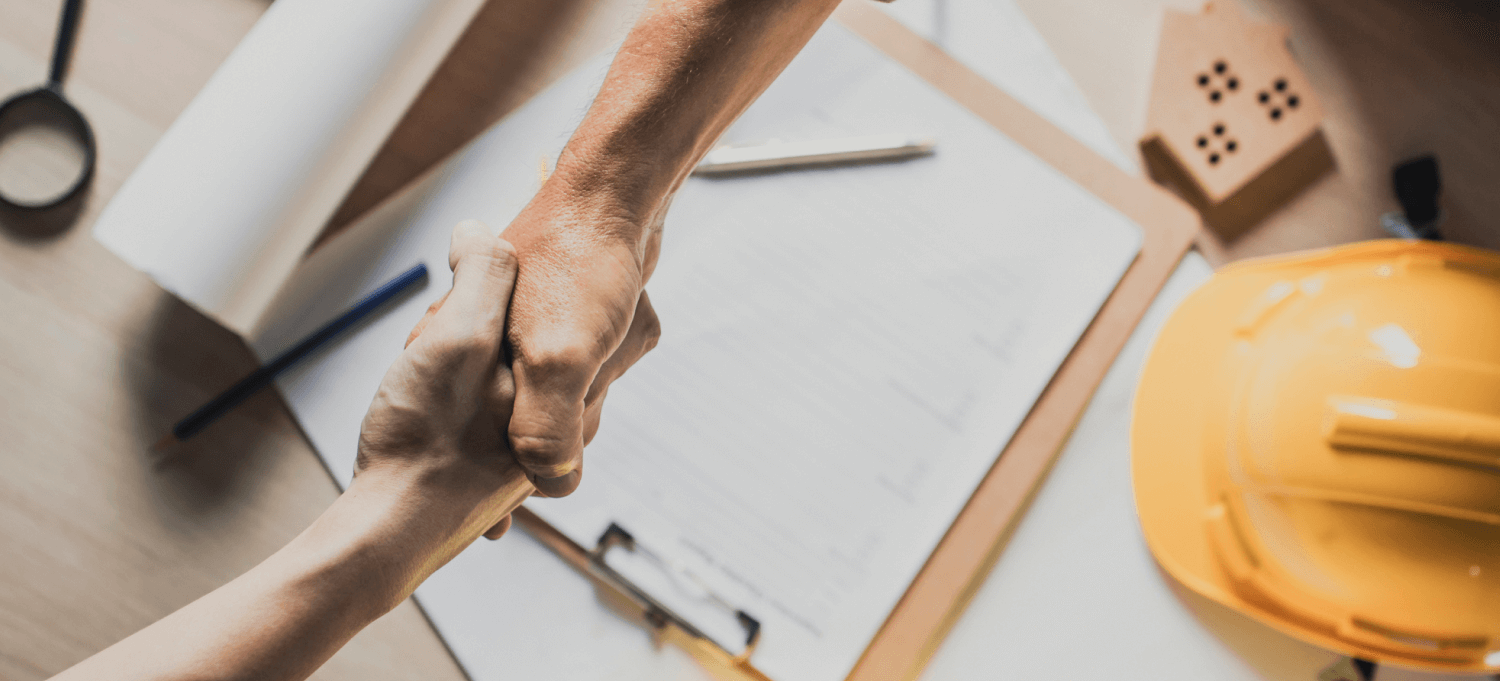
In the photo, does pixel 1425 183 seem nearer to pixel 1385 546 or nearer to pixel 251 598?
pixel 1385 546

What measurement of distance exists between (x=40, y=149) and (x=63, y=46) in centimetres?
8

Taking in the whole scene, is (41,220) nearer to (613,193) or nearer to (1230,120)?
(613,193)

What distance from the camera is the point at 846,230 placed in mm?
570

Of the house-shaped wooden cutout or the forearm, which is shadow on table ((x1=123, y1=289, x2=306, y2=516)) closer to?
the forearm

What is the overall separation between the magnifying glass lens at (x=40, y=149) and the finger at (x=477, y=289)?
42cm

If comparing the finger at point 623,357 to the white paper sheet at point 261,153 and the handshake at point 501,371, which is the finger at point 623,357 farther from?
the white paper sheet at point 261,153

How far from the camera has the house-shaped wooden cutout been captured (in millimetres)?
576

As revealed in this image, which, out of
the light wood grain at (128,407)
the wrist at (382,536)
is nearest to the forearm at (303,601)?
the wrist at (382,536)

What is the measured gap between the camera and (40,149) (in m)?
0.56

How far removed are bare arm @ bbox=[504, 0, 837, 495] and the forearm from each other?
2.3 inches

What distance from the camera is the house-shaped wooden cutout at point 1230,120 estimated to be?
0.58m

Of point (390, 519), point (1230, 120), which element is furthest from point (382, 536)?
point (1230, 120)

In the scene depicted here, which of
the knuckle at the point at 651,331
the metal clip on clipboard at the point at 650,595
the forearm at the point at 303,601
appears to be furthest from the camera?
the metal clip on clipboard at the point at 650,595

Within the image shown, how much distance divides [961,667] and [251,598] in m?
0.45
